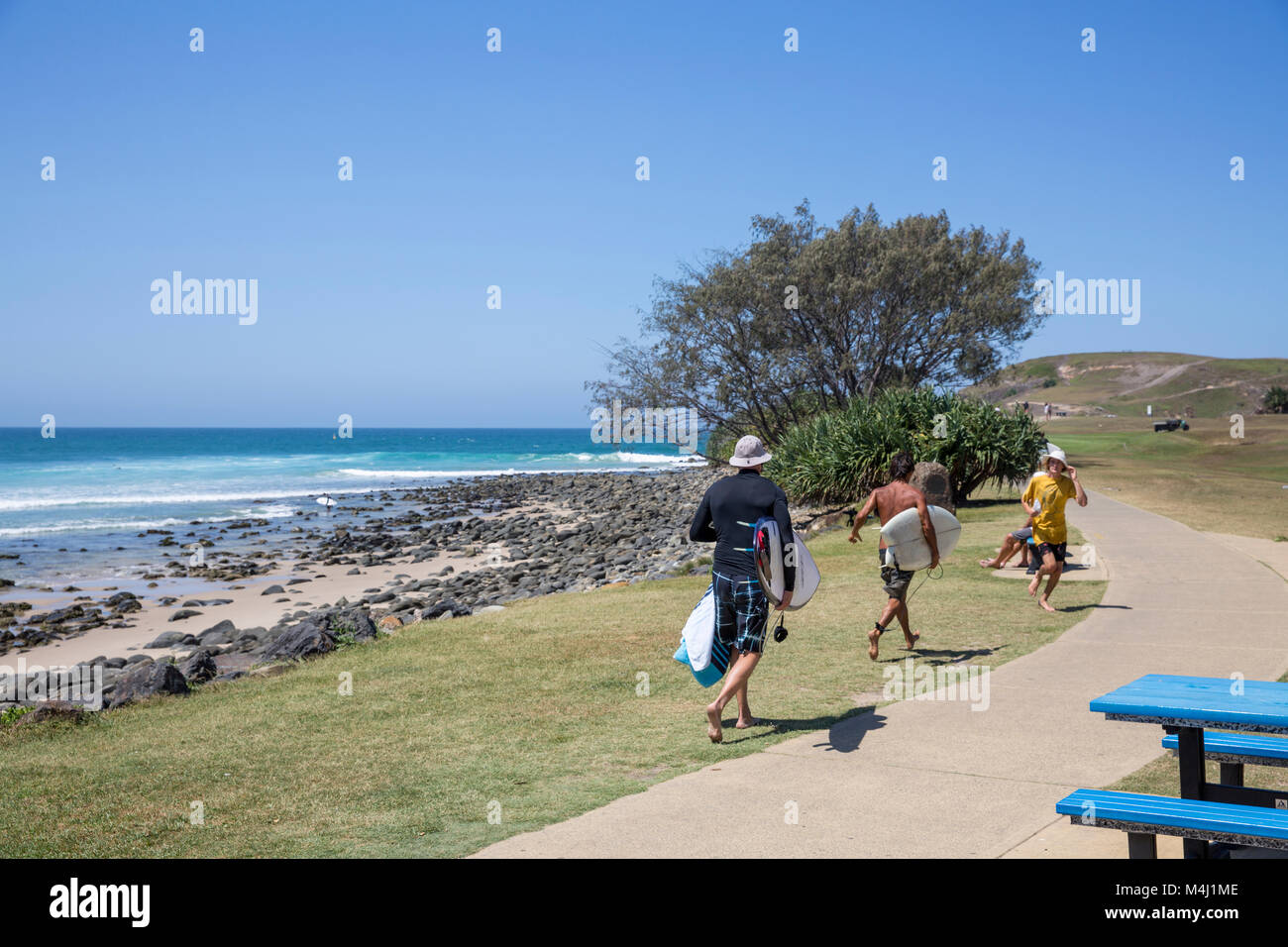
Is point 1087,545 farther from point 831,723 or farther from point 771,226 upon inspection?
point 771,226

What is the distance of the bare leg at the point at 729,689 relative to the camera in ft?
20.4

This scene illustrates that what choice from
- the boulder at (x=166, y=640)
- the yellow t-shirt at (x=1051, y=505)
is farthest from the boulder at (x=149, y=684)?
the yellow t-shirt at (x=1051, y=505)

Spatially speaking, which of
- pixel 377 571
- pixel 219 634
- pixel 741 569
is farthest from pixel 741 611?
pixel 377 571

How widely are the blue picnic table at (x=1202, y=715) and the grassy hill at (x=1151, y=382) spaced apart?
237 feet

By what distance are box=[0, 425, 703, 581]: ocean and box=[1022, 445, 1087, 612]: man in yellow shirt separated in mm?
21248

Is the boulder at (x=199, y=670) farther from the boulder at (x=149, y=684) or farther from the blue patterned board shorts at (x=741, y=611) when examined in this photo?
the blue patterned board shorts at (x=741, y=611)

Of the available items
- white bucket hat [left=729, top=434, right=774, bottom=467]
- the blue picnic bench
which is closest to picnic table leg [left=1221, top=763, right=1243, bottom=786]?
the blue picnic bench

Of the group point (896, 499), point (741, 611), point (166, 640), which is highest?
point (896, 499)

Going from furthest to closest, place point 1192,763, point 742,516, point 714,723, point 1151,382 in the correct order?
point 1151,382, point 742,516, point 714,723, point 1192,763

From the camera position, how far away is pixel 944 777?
539 cm

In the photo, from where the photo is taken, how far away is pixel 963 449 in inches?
932

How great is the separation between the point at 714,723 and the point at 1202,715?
2.97 metres

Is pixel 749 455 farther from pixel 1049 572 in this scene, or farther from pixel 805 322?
pixel 805 322

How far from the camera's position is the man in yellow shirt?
Result: 10570 mm
